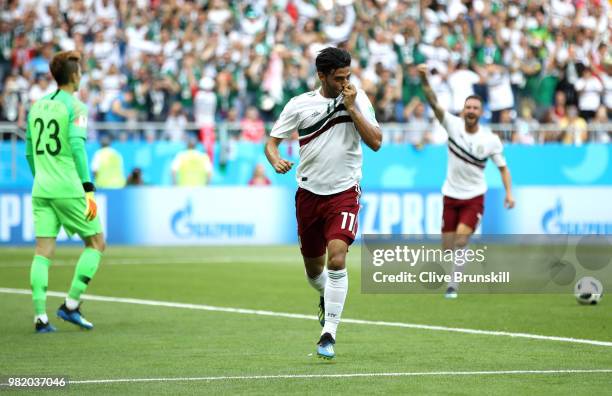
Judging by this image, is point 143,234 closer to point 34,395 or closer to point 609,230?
point 609,230

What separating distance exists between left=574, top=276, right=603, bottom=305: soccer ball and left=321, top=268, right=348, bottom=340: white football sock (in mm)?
5163

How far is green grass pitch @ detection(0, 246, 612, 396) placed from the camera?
8.24m

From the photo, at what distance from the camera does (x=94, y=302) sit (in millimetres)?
14648

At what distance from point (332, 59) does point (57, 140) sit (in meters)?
3.30

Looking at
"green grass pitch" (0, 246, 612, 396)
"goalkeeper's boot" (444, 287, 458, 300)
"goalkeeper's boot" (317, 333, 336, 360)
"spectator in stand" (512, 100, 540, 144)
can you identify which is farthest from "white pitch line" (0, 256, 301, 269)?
"goalkeeper's boot" (317, 333, 336, 360)

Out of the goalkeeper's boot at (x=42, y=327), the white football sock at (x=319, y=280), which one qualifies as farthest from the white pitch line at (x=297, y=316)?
the goalkeeper's boot at (x=42, y=327)

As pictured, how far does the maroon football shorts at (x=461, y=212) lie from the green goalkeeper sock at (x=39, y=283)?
19.4 feet

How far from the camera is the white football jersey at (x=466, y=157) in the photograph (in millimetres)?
15906

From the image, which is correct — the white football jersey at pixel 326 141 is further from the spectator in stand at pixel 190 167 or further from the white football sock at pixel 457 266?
the spectator in stand at pixel 190 167

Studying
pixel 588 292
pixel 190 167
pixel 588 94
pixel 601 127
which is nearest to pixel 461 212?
pixel 588 292

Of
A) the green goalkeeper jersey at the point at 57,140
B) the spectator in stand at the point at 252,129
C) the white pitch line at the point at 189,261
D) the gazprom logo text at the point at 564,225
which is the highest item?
the green goalkeeper jersey at the point at 57,140

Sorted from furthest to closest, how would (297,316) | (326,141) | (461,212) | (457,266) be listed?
(461,212) → (457,266) → (297,316) → (326,141)

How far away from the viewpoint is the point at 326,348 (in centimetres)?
940

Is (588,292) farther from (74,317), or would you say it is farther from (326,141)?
(74,317)
